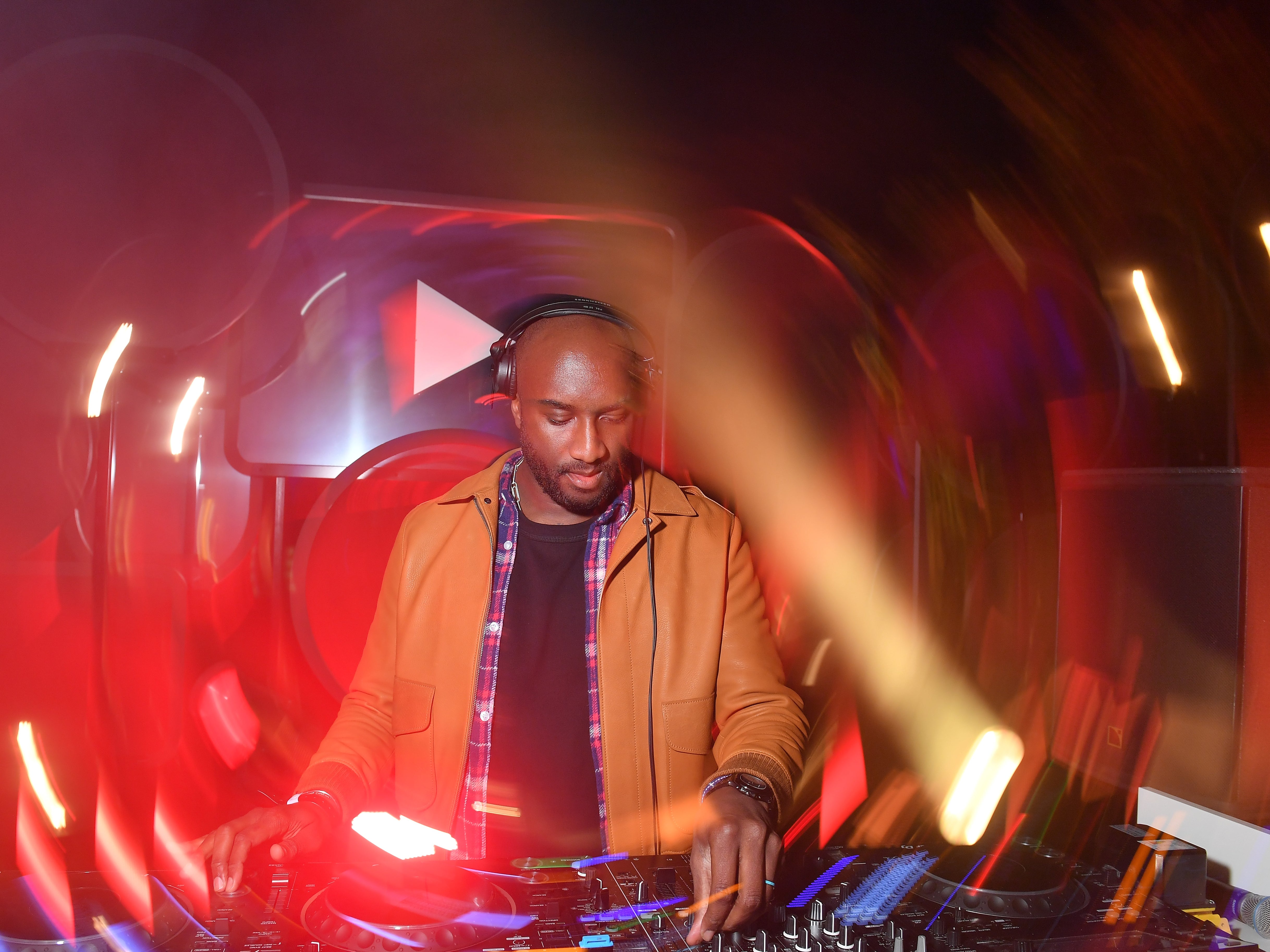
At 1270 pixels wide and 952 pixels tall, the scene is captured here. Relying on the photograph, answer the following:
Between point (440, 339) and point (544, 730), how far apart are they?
1.16 m

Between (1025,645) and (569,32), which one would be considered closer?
(569,32)

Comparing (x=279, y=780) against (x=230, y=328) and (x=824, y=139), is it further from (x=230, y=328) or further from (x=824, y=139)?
(x=824, y=139)

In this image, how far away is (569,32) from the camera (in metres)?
2.35

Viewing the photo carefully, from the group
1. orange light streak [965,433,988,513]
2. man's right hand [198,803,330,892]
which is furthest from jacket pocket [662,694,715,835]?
orange light streak [965,433,988,513]

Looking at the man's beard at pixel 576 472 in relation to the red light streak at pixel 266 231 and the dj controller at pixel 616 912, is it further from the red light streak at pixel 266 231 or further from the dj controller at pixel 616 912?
the red light streak at pixel 266 231

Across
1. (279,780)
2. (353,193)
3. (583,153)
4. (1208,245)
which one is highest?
(583,153)

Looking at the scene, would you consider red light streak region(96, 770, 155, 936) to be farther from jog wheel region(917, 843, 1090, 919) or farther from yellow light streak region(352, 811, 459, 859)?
jog wheel region(917, 843, 1090, 919)

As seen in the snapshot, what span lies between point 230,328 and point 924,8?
214cm

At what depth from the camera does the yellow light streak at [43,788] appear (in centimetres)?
204

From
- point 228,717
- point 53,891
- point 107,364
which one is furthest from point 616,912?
point 107,364

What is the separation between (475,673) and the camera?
165 cm

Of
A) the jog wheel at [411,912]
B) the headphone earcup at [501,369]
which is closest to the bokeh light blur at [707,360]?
the headphone earcup at [501,369]

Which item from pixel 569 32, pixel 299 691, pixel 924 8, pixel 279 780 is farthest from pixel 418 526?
pixel 924 8

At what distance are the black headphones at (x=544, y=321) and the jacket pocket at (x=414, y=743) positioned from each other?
0.68 m
